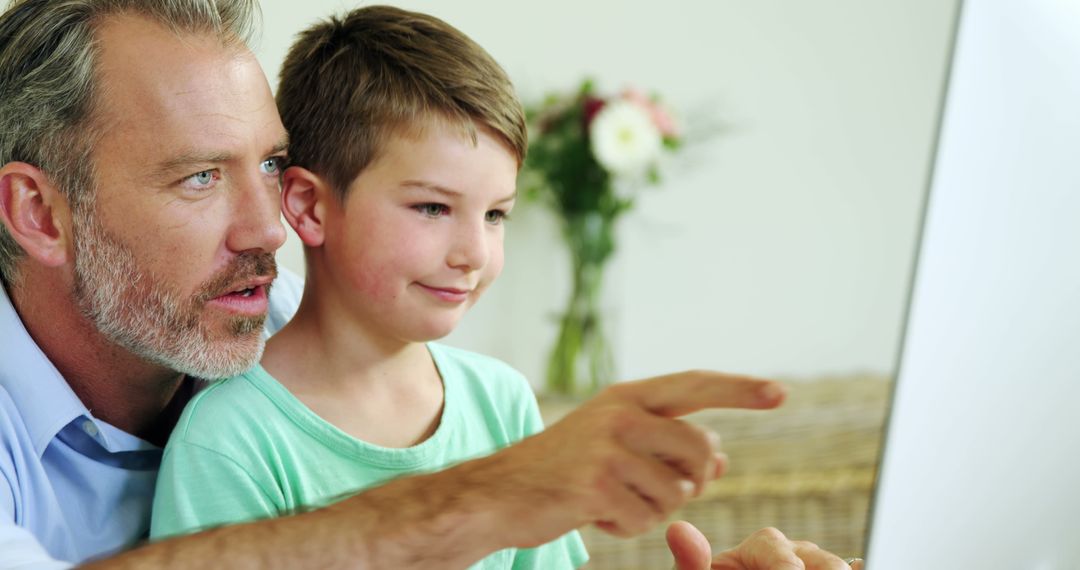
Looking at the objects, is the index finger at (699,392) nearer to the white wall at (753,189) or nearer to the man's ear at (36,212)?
the man's ear at (36,212)

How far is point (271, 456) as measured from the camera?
2.71ft

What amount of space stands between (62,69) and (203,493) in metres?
0.41

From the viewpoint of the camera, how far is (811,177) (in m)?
2.92

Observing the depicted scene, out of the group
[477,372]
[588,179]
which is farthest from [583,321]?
[477,372]

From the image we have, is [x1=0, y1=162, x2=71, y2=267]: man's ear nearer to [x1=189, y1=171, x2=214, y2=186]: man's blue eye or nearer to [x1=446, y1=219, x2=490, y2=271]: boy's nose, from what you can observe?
[x1=189, y1=171, x2=214, y2=186]: man's blue eye

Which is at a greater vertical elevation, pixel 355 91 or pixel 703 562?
pixel 355 91

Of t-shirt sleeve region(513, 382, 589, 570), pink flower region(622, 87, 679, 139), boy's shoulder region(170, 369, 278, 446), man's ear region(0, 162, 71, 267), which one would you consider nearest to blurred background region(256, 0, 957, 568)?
pink flower region(622, 87, 679, 139)

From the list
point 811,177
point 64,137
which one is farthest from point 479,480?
point 811,177

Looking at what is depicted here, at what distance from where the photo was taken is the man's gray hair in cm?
94

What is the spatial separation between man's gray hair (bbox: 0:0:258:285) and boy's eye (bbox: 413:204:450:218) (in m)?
0.24

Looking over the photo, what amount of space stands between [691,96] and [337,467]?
2.09 metres

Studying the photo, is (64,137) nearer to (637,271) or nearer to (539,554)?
(539,554)

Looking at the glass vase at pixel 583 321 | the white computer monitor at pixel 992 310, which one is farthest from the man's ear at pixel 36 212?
the glass vase at pixel 583 321

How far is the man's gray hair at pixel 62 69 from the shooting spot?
0.94 meters
